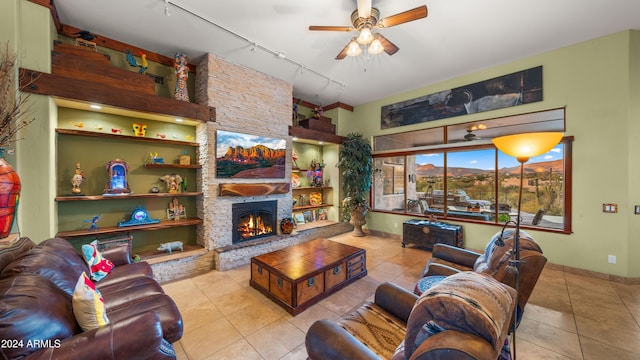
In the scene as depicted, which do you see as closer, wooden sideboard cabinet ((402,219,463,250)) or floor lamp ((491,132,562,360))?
floor lamp ((491,132,562,360))

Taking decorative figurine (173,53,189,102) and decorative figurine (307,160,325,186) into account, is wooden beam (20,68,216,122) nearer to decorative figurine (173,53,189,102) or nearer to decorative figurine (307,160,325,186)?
decorative figurine (173,53,189,102)

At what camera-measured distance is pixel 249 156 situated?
425 cm

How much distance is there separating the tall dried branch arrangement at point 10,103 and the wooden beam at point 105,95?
0.10 m

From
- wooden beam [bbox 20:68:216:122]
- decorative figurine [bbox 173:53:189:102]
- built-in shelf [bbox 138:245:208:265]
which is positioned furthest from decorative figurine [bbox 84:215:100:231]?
decorative figurine [bbox 173:53:189:102]

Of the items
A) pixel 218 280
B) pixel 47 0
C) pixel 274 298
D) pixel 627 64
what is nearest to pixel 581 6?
pixel 627 64

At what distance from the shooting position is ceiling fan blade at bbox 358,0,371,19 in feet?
7.68

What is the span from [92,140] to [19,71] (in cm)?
98

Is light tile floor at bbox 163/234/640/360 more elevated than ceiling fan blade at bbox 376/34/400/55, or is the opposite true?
ceiling fan blade at bbox 376/34/400/55

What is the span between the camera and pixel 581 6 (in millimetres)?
2711

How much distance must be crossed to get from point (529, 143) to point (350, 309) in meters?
2.36

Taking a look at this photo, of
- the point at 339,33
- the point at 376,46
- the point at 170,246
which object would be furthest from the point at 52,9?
the point at 376,46

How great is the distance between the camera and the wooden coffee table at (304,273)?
2.59 metres

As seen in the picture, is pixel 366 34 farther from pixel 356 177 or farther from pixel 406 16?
pixel 356 177

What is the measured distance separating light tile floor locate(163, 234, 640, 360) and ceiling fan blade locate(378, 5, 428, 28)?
3240mm
